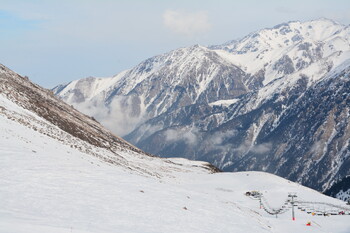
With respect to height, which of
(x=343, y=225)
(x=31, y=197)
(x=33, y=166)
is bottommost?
(x=343, y=225)

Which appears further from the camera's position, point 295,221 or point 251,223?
point 295,221

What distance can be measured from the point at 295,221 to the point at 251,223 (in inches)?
589

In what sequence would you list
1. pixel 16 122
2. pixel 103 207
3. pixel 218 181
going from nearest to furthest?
pixel 103 207 → pixel 16 122 → pixel 218 181

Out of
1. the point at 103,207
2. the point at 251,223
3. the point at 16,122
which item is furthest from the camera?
the point at 16,122

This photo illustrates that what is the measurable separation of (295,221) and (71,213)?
34.0 meters

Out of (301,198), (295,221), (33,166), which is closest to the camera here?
(33,166)

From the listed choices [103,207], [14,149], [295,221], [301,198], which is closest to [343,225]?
[295,221]

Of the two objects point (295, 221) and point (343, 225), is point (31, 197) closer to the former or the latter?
point (295, 221)

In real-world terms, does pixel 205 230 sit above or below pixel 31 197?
below

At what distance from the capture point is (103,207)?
97.1 feet

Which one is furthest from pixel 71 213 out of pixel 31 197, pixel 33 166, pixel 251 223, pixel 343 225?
pixel 343 225

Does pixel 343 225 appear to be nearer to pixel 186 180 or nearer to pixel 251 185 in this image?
pixel 251 185

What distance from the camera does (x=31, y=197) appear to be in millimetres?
27781

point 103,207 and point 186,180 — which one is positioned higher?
point 186,180
